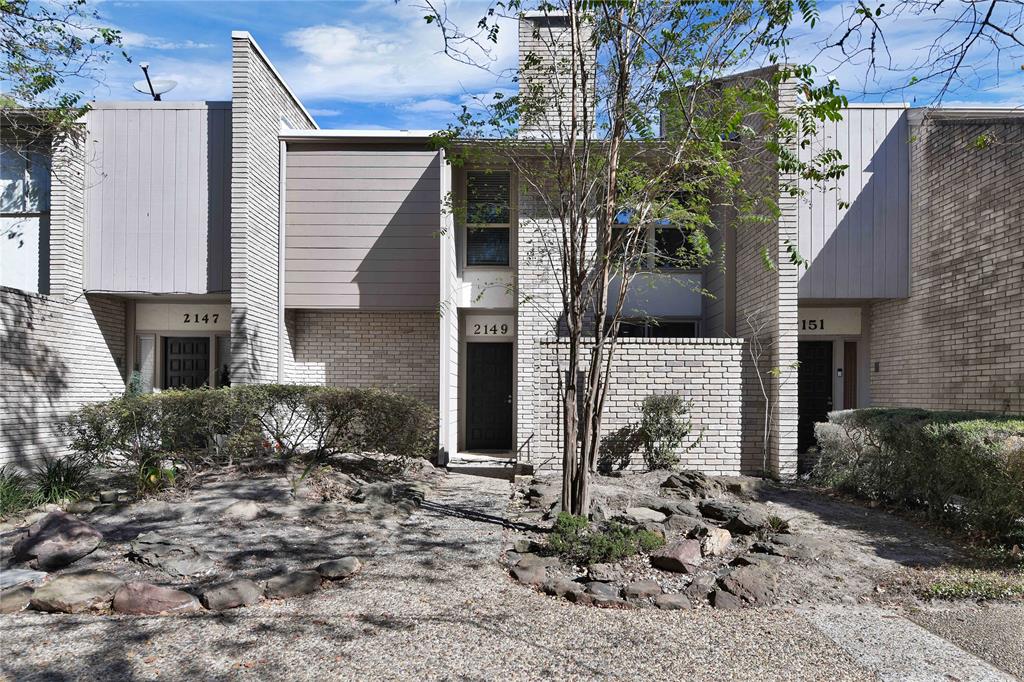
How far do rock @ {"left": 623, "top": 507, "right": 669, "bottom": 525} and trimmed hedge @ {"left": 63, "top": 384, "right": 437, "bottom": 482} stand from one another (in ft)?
11.3

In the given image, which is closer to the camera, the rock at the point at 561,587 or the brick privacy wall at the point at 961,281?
the rock at the point at 561,587

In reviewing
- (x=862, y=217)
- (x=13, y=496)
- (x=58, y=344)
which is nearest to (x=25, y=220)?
(x=58, y=344)

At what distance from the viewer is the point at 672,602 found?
460 cm

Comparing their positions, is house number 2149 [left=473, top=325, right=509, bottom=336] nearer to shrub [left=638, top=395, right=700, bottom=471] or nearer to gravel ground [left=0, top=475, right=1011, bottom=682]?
shrub [left=638, top=395, right=700, bottom=471]

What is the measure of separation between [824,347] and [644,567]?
9113mm

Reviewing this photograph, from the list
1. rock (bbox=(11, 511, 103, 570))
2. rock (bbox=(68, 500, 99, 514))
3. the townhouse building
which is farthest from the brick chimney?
rock (bbox=(68, 500, 99, 514))

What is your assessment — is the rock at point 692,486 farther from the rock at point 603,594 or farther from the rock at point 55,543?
the rock at point 55,543

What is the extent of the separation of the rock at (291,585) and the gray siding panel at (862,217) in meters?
9.78

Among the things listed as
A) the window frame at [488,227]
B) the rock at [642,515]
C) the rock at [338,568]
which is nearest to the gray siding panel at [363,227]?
the window frame at [488,227]

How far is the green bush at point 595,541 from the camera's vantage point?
17.8 feet

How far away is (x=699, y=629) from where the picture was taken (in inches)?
166

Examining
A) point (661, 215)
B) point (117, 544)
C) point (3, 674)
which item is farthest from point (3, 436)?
point (661, 215)

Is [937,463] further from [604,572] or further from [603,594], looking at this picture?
[603,594]

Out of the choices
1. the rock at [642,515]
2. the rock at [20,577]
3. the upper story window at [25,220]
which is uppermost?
the upper story window at [25,220]
